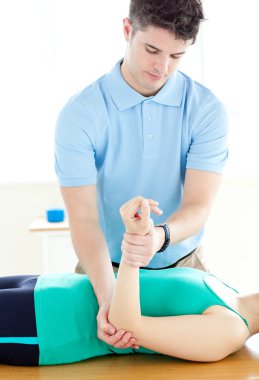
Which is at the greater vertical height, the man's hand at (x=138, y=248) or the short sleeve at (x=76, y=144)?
the short sleeve at (x=76, y=144)

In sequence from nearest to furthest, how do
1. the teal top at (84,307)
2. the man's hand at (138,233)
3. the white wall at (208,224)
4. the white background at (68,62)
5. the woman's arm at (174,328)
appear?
the man's hand at (138,233), the woman's arm at (174,328), the teal top at (84,307), the white background at (68,62), the white wall at (208,224)

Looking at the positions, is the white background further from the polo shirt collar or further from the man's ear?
the man's ear

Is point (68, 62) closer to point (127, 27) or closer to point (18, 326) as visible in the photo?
point (127, 27)

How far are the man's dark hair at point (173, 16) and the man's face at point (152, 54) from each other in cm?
2

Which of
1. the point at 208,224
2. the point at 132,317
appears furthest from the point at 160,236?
the point at 208,224

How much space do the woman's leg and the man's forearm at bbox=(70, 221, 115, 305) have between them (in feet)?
0.36

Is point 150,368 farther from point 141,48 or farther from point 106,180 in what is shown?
point 141,48

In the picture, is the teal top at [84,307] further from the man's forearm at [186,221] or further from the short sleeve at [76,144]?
the short sleeve at [76,144]

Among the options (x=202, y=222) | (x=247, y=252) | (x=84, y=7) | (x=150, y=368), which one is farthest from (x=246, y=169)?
(x=150, y=368)

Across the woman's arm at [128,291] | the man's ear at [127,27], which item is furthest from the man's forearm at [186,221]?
the man's ear at [127,27]

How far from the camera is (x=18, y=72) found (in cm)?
451

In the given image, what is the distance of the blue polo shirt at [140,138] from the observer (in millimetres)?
2246

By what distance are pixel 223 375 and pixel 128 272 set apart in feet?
1.36

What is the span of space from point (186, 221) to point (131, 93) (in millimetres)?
488
